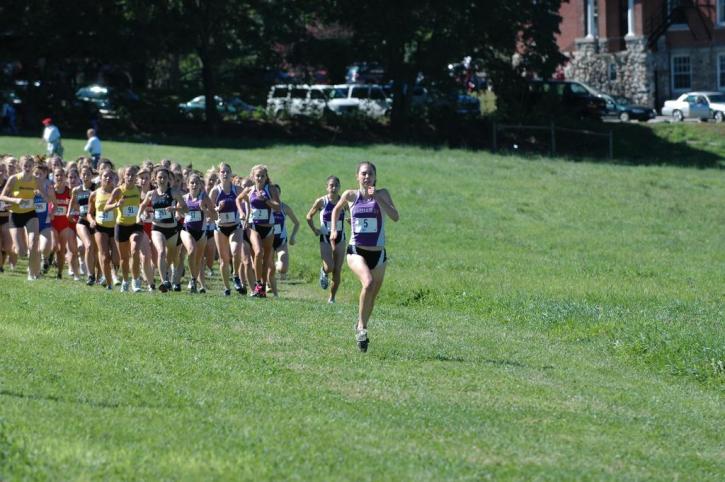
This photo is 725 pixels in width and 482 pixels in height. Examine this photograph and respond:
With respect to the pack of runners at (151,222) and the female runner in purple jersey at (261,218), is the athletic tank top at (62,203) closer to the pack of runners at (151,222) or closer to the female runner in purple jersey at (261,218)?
the pack of runners at (151,222)

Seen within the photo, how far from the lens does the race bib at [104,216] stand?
1973 cm

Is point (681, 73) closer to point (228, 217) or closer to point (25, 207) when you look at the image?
point (228, 217)

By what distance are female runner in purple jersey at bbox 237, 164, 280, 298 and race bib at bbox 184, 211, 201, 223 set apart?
30.1 inches

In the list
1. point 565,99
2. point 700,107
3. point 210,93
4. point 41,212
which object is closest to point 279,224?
point 41,212

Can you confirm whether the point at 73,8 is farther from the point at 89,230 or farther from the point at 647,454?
the point at 647,454

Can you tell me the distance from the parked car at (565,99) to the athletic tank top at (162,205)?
41.7m

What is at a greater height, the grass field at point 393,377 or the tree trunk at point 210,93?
the tree trunk at point 210,93

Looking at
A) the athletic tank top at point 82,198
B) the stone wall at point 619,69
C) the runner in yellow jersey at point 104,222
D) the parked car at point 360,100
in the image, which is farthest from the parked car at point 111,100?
the runner in yellow jersey at point 104,222

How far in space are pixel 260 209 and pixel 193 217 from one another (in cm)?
118

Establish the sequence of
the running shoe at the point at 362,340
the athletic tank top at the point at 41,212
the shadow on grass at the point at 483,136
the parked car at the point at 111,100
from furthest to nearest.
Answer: the parked car at the point at 111,100 < the shadow on grass at the point at 483,136 < the athletic tank top at the point at 41,212 < the running shoe at the point at 362,340

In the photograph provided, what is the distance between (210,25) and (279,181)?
17949 millimetres

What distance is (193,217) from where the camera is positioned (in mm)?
20266

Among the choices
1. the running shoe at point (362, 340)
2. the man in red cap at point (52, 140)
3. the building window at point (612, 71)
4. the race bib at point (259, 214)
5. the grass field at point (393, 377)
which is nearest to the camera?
the grass field at point (393, 377)

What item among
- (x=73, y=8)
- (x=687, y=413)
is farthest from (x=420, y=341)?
(x=73, y=8)
